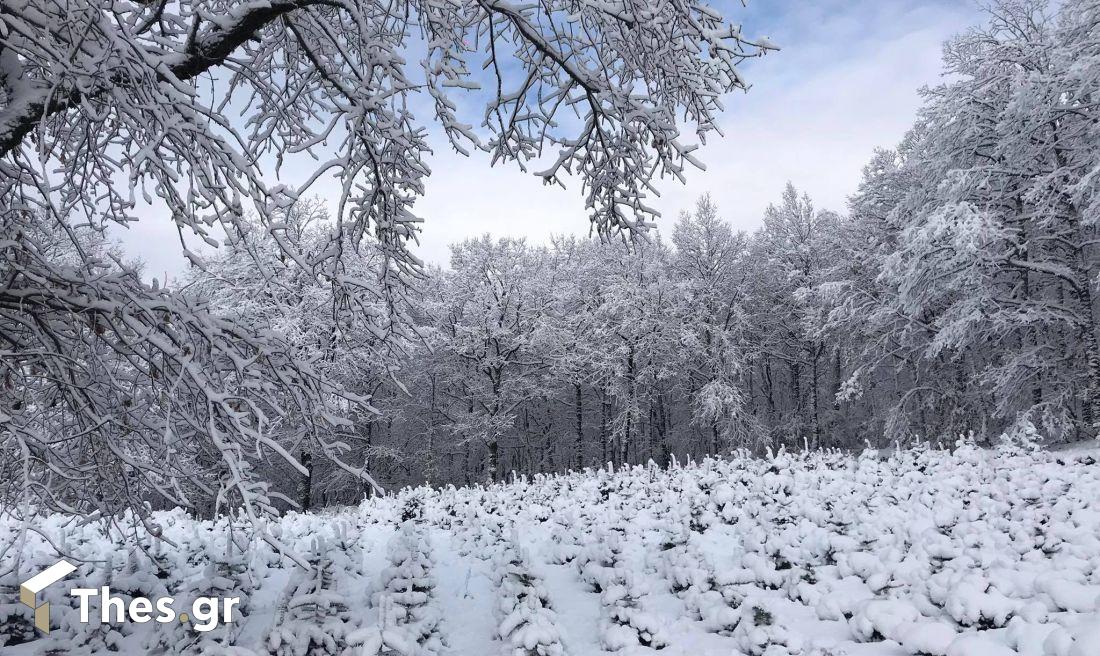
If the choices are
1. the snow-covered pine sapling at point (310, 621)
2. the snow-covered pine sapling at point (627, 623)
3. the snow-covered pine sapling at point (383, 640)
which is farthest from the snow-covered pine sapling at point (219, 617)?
the snow-covered pine sapling at point (627, 623)

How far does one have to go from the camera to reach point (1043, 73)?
12875mm

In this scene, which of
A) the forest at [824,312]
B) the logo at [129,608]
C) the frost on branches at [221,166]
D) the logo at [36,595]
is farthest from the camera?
the forest at [824,312]

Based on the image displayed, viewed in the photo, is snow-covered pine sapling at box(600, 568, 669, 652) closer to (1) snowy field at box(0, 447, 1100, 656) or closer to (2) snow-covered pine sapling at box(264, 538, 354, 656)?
(1) snowy field at box(0, 447, 1100, 656)

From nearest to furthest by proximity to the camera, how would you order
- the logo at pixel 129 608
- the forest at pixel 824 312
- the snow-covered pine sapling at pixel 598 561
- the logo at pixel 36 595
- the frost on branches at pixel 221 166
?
the frost on branches at pixel 221 166 < the logo at pixel 129 608 < the logo at pixel 36 595 < the snow-covered pine sapling at pixel 598 561 < the forest at pixel 824 312

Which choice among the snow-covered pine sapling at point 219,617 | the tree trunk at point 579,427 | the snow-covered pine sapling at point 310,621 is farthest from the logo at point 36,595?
the tree trunk at point 579,427

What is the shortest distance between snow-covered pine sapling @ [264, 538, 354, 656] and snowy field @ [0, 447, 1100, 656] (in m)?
0.02

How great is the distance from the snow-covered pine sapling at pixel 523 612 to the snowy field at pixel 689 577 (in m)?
0.02

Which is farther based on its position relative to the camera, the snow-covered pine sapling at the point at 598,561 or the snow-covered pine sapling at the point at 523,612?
the snow-covered pine sapling at the point at 598,561

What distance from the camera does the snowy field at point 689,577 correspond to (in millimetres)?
4273

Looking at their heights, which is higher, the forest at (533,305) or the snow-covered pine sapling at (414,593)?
the forest at (533,305)

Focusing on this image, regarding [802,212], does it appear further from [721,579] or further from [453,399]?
[721,579]

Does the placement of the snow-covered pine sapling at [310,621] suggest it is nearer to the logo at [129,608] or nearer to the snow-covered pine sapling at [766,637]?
the logo at [129,608]

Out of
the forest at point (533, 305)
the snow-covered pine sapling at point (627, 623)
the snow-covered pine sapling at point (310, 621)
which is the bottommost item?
the snow-covered pine sapling at point (627, 623)

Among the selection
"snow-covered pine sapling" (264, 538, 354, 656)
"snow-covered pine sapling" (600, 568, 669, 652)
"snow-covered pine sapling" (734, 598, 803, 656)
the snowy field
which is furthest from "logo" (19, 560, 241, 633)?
"snow-covered pine sapling" (734, 598, 803, 656)
